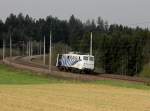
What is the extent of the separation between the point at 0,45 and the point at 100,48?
109m

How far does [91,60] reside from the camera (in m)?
65.9

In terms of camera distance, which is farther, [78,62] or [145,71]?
[145,71]

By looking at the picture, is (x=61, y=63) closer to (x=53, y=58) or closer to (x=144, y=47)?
(x=144, y=47)

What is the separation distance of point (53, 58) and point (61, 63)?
2766 centimetres

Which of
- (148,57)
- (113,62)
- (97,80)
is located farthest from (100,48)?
(97,80)

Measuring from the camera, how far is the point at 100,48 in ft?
274

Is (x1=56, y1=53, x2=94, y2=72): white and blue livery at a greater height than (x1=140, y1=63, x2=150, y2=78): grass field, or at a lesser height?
greater

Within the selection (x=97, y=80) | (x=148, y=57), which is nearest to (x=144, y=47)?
(x=148, y=57)

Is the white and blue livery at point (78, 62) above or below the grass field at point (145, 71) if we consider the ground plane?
above

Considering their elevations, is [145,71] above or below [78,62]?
below

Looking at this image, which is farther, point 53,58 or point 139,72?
point 53,58

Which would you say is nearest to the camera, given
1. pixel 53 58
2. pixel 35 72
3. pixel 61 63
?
pixel 35 72

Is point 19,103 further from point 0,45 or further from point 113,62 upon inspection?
point 0,45

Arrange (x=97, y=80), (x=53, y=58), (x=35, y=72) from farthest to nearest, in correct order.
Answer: (x=53, y=58), (x=35, y=72), (x=97, y=80)
